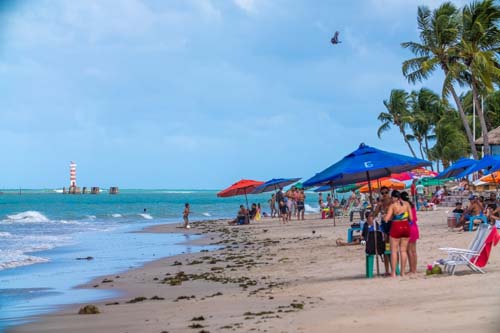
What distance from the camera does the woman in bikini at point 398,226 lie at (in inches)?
439

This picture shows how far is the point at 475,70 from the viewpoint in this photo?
3412 centimetres

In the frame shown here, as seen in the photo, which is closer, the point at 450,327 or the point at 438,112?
the point at 450,327

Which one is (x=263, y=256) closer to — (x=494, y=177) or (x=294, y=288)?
(x=294, y=288)

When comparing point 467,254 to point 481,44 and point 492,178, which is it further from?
point 481,44

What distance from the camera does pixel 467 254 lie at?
434 inches

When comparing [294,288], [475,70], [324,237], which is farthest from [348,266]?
[475,70]

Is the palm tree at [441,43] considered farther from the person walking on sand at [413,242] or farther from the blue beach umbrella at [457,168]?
the person walking on sand at [413,242]

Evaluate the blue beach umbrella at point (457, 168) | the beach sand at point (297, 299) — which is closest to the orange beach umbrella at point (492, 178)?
the blue beach umbrella at point (457, 168)

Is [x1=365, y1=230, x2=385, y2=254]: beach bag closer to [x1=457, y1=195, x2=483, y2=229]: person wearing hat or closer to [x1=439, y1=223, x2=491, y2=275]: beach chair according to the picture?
[x1=439, y1=223, x2=491, y2=275]: beach chair

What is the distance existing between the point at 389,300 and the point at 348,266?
14.9 ft

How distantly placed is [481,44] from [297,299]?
28322mm

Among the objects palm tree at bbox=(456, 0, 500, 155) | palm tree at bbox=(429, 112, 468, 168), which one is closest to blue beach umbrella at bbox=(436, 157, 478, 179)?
palm tree at bbox=(456, 0, 500, 155)

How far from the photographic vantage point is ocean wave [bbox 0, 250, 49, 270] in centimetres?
1871

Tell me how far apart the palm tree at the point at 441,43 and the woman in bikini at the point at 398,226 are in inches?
1005
